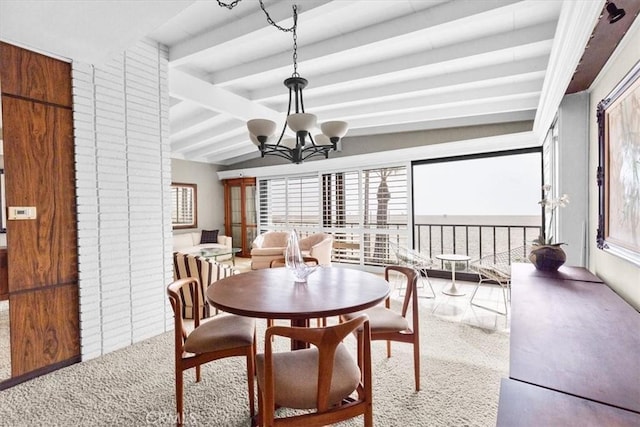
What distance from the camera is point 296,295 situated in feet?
5.79

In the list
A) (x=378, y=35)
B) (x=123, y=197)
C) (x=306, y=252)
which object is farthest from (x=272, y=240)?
(x=378, y=35)

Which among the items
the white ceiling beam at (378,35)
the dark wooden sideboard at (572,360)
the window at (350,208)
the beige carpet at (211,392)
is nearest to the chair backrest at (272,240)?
the window at (350,208)

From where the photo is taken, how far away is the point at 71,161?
8.00 ft

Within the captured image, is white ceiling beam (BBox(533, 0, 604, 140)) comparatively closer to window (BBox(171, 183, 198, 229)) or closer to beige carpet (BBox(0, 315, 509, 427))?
beige carpet (BBox(0, 315, 509, 427))

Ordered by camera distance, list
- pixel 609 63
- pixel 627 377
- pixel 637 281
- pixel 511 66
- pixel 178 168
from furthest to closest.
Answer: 1. pixel 178 168
2. pixel 511 66
3. pixel 609 63
4. pixel 637 281
5. pixel 627 377

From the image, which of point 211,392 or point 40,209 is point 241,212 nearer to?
point 40,209

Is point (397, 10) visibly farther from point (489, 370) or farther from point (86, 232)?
point (86, 232)

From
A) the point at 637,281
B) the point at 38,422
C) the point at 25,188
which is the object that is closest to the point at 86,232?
the point at 25,188

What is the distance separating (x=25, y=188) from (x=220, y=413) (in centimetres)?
202

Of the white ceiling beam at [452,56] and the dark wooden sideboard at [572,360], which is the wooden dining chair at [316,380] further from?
the white ceiling beam at [452,56]

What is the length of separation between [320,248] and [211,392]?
3244 mm

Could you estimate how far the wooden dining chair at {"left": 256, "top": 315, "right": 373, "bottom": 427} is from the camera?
3.98ft

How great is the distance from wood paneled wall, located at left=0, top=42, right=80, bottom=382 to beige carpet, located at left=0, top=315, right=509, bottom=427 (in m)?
Answer: 0.28

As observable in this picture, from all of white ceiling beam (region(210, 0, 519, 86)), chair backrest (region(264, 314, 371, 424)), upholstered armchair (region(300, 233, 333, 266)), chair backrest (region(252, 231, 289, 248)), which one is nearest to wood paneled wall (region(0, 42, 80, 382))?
white ceiling beam (region(210, 0, 519, 86))
